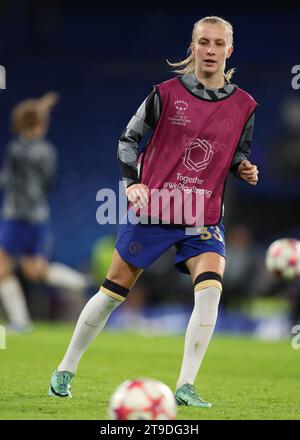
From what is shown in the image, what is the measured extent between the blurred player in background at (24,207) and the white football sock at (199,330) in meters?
6.22

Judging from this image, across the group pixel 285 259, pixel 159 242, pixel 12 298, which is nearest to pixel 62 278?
pixel 12 298

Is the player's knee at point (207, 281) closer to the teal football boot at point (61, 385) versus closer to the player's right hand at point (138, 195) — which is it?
the player's right hand at point (138, 195)

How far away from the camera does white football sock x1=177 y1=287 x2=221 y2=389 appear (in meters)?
5.99

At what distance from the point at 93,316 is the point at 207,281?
741mm

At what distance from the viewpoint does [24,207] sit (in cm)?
1218

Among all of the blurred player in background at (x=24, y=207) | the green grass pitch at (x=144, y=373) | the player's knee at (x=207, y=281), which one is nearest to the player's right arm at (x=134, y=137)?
the player's knee at (x=207, y=281)

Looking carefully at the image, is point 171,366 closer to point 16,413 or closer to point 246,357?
point 246,357

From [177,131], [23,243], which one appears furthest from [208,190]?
[23,243]

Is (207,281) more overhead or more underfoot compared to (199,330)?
more overhead

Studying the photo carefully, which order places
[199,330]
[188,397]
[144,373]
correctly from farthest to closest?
1. [144,373]
2. [199,330]
3. [188,397]

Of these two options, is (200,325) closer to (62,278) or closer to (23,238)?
(23,238)

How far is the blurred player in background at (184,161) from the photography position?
6.11 meters

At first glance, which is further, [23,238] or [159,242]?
[23,238]

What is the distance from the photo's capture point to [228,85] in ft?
20.6
